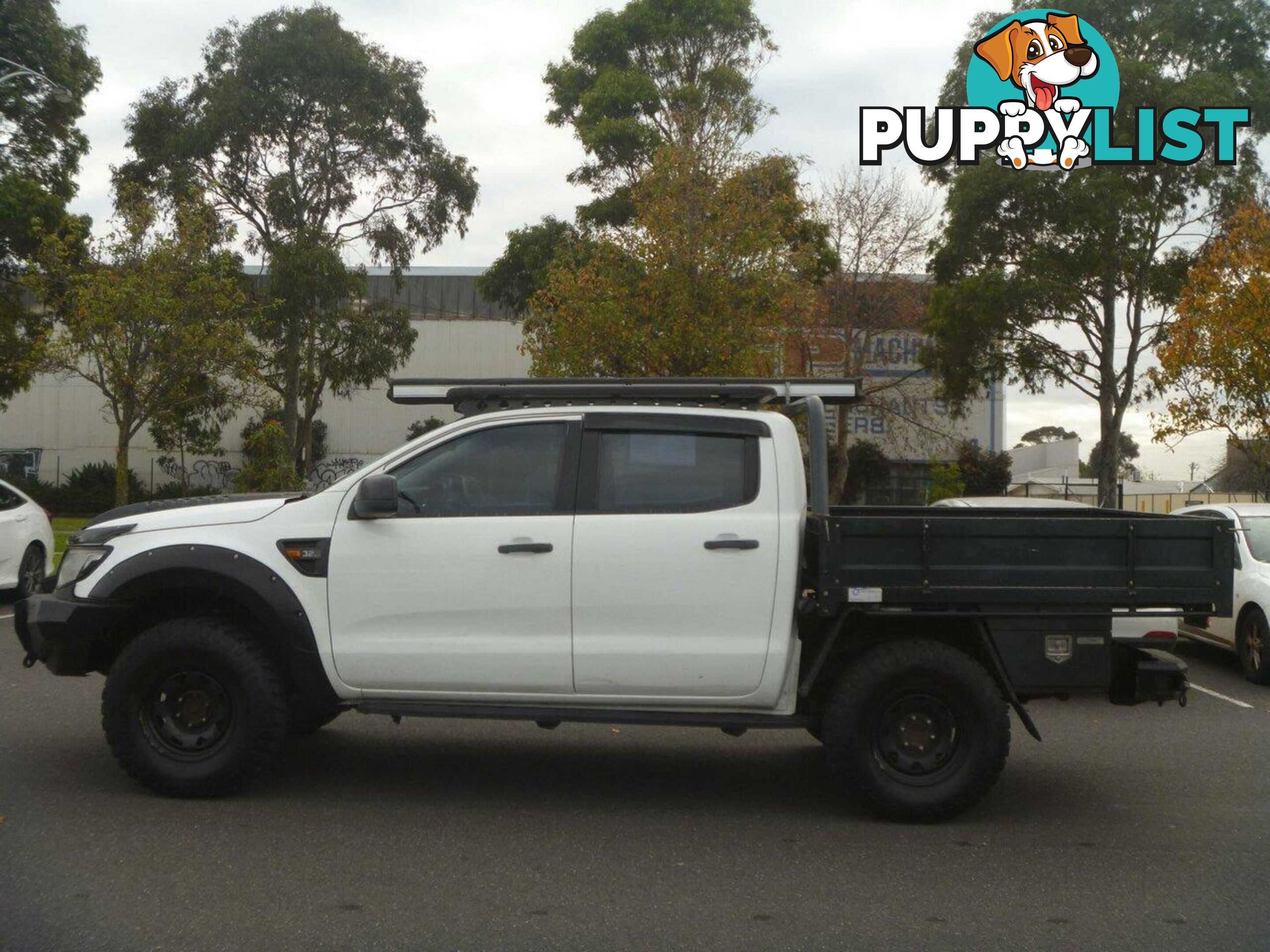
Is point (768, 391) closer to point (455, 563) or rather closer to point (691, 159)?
point (455, 563)

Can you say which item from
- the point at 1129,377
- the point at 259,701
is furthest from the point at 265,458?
the point at 259,701

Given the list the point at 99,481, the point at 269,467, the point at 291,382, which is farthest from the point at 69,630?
the point at 99,481

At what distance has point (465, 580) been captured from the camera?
6.37 meters

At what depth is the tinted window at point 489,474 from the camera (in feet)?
21.4

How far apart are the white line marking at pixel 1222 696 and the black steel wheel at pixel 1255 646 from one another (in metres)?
0.52

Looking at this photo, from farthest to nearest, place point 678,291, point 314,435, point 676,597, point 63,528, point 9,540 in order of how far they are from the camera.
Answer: point 314,435
point 63,528
point 678,291
point 9,540
point 676,597

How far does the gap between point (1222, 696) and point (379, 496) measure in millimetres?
7609

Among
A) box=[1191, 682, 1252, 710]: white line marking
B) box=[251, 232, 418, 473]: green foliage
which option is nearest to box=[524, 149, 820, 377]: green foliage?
box=[251, 232, 418, 473]: green foliage

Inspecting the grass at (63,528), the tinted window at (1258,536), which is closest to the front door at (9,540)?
the grass at (63,528)

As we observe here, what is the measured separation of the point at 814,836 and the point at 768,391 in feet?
7.36

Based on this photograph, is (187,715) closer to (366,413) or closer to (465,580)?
(465,580)

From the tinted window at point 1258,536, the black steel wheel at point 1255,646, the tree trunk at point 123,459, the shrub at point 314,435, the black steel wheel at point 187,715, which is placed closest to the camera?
the black steel wheel at point 187,715

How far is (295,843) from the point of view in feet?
19.2

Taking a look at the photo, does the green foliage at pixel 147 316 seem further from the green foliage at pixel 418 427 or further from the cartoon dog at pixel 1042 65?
the cartoon dog at pixel 1042 65
